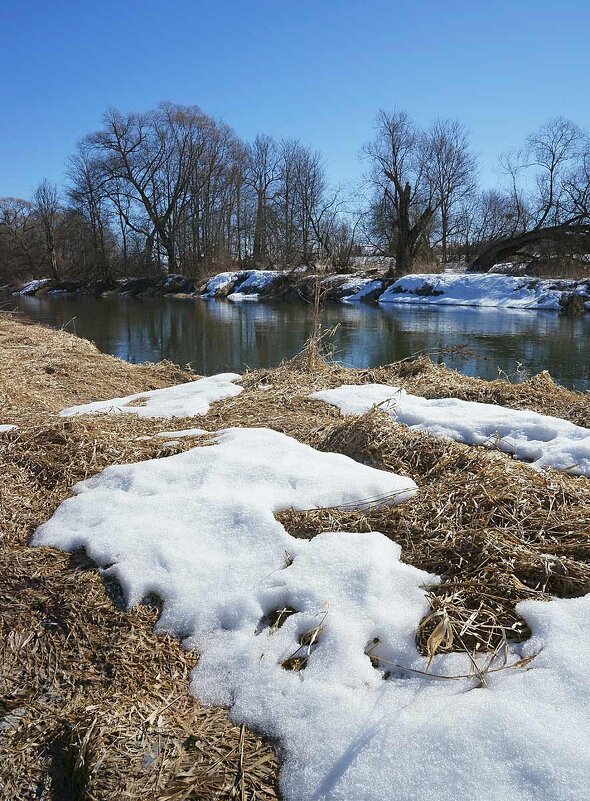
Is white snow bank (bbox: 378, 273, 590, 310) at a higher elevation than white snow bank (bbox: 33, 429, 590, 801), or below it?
higher

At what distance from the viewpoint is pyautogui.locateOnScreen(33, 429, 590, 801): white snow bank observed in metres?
1.34

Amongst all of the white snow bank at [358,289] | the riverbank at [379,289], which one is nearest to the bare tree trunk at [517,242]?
the riverbank at [379,289]

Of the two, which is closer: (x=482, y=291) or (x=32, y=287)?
(x=482, y=291)

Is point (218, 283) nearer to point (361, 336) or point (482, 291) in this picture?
point (482, 291)

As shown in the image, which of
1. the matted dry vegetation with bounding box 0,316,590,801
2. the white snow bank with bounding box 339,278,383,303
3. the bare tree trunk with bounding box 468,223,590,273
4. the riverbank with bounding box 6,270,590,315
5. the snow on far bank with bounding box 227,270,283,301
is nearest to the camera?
the matted dry vegetation with bounding box 0,316,590,801

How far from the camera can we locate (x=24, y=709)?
166cm

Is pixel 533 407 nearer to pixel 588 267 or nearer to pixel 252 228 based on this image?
pixel 588 267

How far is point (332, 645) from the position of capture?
1759 mm

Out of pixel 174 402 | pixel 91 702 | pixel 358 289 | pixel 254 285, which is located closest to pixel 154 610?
pixel 91 702

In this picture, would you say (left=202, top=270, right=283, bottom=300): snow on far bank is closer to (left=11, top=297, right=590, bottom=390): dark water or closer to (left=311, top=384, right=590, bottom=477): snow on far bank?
(left=11, top=297, right=590, bottom=390): dark water

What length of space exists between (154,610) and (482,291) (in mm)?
26820

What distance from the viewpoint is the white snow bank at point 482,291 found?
75.4 ft

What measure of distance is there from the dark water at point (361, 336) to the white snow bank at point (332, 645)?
6445mm

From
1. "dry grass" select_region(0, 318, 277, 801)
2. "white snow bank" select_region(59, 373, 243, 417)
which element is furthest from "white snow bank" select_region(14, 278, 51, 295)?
"dry grass" select_region(0, 318, 277, 801)
